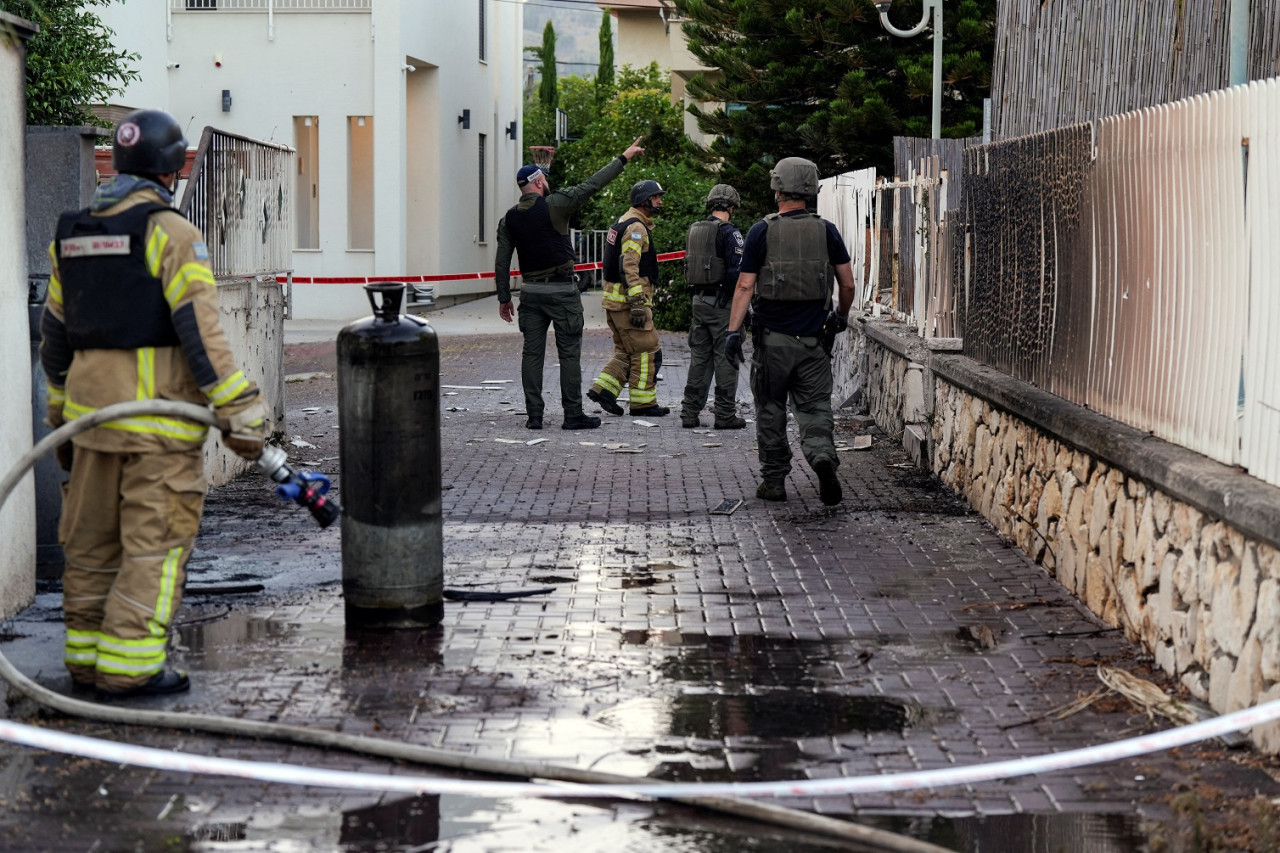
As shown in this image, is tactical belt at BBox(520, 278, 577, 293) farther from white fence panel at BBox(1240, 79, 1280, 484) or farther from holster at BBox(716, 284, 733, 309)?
white fence panel at BBox(1240, 79, 1280, 484)

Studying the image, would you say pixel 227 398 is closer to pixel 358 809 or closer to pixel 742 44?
pixel 358 809

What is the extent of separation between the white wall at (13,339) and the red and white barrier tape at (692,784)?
2.11 meters

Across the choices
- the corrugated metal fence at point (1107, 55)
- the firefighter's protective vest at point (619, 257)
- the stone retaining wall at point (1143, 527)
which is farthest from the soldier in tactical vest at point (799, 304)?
the firefighter's protective vest at point (619, 257)

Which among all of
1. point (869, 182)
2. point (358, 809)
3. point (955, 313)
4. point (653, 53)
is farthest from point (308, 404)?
point (653, 53)

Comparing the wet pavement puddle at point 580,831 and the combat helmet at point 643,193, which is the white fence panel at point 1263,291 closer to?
the wet pavement puddle at point 580,831

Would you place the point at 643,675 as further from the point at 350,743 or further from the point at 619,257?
the point at 619,257

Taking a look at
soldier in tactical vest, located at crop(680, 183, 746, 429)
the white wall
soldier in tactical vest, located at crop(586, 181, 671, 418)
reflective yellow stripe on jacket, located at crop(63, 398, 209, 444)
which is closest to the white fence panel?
reflective yellow stripe on jacket, located at crop(63, 398, 209, 444)

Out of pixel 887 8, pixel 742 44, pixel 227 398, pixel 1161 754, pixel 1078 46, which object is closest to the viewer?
pixel 1161 754

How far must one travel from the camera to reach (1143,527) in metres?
6.44

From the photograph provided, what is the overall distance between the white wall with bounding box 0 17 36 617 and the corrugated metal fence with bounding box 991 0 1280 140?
5148 millimetres

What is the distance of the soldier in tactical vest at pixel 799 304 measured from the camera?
9.96 m

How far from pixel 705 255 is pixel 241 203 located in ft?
12.9

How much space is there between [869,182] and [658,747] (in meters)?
11.6

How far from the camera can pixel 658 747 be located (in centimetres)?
519
